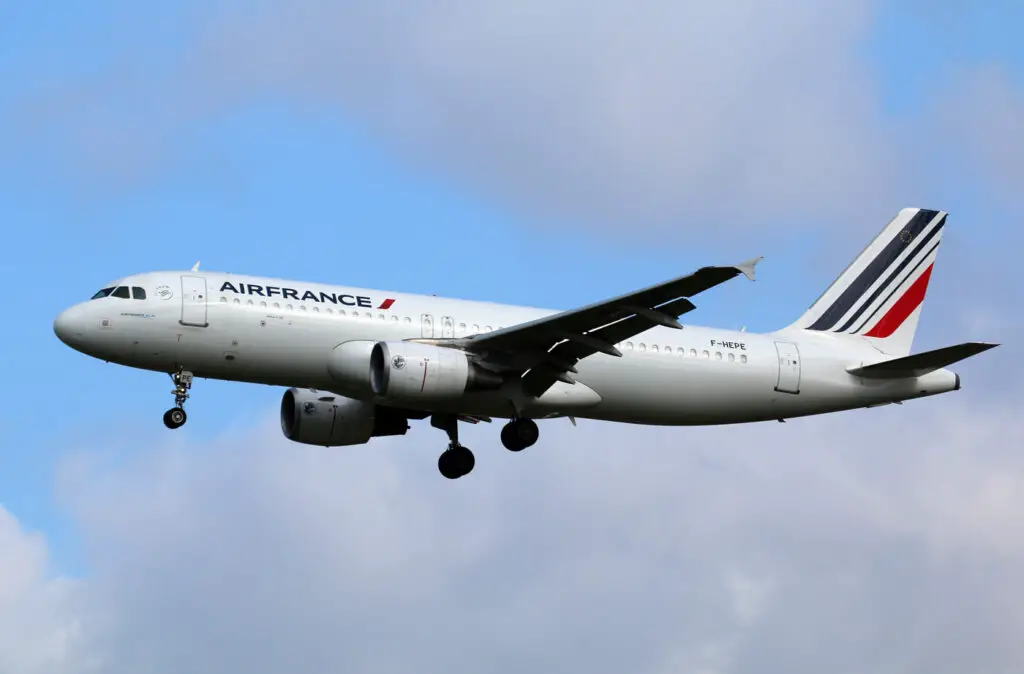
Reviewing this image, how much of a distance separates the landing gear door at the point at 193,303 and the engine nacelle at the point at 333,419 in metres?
6.21

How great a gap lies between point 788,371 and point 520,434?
24.6ft

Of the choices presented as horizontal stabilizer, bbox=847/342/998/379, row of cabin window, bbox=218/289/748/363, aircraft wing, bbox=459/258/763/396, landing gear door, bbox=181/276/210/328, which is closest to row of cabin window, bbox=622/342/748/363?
row of cabin window, bbox=218/289/748/363

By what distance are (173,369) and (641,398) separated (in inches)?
460

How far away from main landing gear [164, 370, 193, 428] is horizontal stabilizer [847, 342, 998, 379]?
17410 millimetres

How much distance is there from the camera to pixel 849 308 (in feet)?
156

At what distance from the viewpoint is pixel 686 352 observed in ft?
142

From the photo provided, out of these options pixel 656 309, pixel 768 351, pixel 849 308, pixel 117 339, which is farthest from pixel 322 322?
pixel 849 308

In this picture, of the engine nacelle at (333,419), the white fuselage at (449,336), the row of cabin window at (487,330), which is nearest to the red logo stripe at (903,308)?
the white fuselage at (449,336)

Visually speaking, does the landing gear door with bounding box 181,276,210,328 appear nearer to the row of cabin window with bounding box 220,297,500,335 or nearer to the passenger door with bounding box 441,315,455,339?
the row of cabin window with bounding box 220,297,500,335

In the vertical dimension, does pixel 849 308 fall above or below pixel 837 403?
above

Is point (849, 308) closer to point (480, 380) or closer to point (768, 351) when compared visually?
point (768, 351)

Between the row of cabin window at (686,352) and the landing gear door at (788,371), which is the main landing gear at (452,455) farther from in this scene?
the landing gear door at (788,371)


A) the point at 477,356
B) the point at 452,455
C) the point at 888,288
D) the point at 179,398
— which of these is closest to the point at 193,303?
the point at 179,398

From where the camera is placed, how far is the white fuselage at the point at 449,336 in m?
39.4
